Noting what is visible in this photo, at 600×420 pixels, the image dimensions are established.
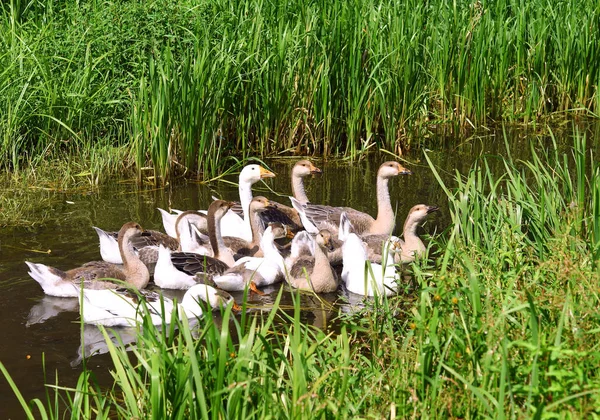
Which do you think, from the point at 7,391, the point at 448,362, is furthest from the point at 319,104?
the point at 448,362

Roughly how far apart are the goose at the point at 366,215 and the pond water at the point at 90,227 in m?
0.27

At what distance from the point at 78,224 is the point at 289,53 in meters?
3.11

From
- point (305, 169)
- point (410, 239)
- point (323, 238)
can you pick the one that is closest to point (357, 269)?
point (323, 238)

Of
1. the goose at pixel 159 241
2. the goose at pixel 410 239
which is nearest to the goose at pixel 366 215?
the goose at pixel 410 239

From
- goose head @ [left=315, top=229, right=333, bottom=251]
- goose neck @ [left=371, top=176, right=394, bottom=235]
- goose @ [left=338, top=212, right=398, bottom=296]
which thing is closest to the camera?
goose @ [left=338, top=212, right=398, bottom=296]

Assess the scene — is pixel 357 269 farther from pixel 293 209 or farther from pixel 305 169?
pixel 305 169

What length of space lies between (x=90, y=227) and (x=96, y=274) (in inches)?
59.5

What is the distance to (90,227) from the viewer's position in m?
9.19

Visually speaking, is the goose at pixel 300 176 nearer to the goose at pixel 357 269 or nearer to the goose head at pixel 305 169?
the goose head at pixel 305 169

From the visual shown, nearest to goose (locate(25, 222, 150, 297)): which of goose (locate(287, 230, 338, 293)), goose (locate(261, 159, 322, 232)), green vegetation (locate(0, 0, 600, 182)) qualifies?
goose (locate(287, 230, 338, 293))

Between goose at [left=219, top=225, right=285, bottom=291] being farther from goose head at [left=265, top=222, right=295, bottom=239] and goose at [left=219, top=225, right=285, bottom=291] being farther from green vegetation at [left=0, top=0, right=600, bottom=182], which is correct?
green vegetation at [left=0, top=0, right=600, bottom=182]

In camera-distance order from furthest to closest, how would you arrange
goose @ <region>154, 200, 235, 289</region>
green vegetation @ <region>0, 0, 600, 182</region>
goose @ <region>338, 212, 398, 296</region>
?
green vegetation @ <region>0, 0, 600, 182</region> → goose @ <region>154, 200, 235, 289</region> → goose @ <region>338, 212, 398, 296</region>

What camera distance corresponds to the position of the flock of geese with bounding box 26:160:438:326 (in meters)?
7.45

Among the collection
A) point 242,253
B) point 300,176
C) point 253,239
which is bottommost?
point 242,253
